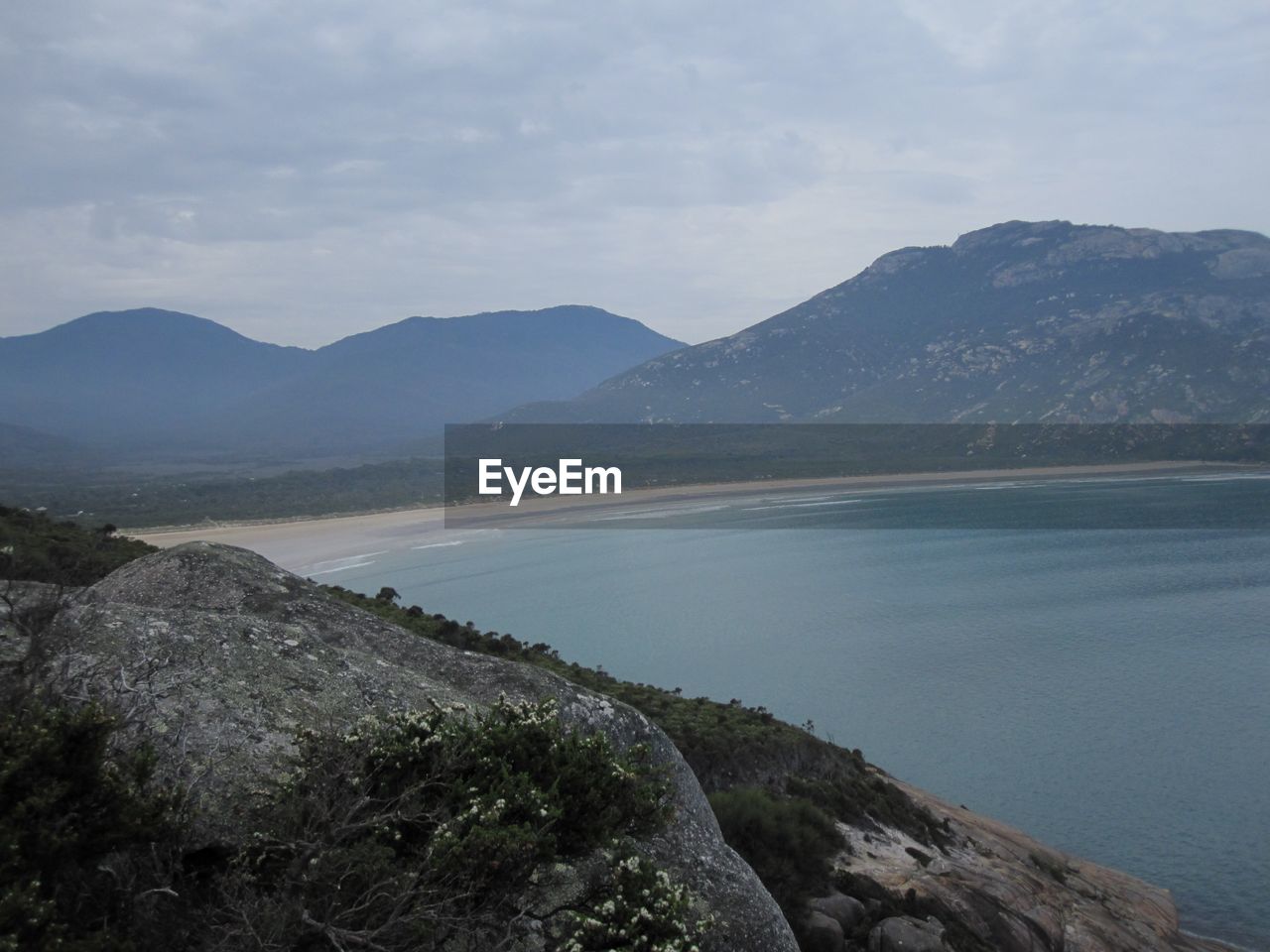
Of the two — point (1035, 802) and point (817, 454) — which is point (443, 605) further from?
point (817, 454)

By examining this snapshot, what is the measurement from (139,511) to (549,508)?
31.0 meters

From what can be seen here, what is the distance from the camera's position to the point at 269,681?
628 cm

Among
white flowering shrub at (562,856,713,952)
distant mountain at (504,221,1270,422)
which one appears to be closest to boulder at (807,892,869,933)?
white flowering shrub at (562,856,713,952)

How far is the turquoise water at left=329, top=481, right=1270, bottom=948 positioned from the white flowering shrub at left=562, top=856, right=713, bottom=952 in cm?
1463

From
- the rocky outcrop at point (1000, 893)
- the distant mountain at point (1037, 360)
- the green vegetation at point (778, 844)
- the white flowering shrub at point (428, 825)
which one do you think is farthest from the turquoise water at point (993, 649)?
the distant mountain at point (1037, 360)

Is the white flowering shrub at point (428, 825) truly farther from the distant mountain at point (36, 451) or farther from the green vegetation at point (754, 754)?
the distant mountain at point (36, 451)

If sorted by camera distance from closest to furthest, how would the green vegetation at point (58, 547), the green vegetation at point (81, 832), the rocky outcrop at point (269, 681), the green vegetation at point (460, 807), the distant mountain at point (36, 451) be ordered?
the green vegetation at point (81, 832), the green vegetation at point (460, 807), the rocky outcrop at point (269, 681), the green vegetation at point (58, 547), the distant mountain at point (36, 451)

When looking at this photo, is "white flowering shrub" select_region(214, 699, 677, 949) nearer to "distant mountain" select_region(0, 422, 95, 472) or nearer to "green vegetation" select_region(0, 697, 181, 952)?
"green vegetation" select_region(0, 697, 181, 952)

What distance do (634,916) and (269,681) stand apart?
2.73 meters

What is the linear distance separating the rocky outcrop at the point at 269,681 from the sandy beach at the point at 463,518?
3377cm

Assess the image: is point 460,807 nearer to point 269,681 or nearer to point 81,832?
point 269,681

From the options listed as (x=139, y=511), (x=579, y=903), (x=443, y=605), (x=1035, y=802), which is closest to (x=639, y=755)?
(x=579, y=903)

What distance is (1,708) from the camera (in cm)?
474

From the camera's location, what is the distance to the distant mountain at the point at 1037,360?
Answer: 13312 cm
